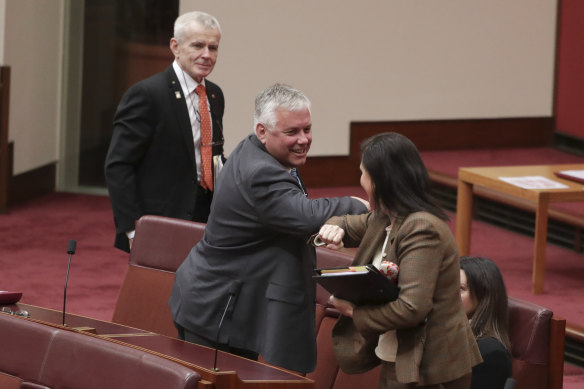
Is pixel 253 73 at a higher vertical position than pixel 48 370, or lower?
higher

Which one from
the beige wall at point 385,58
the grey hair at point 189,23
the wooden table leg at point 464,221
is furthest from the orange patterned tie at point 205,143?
the beige wall at point 385,58

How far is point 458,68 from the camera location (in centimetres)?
816

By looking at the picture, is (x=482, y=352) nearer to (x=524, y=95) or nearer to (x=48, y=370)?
(x=48, y=370)

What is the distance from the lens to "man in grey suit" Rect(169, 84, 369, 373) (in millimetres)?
2822

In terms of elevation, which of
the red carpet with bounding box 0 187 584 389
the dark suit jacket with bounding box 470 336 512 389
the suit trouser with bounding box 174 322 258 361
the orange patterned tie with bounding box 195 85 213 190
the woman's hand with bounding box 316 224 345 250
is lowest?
the red carpet with bounding box 0 187 584 389

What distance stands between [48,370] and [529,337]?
1.38 metres

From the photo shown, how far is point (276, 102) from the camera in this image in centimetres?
283

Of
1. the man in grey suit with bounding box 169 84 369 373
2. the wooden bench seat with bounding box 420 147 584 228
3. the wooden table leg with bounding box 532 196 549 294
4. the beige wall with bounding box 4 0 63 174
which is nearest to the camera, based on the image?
the man in grey suit with bounding box 169 84 369 373

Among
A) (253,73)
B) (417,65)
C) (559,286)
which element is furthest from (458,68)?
(559,286)

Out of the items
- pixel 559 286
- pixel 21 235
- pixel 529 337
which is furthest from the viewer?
pixel 21 235

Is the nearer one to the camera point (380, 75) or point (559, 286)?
point (559, 286)

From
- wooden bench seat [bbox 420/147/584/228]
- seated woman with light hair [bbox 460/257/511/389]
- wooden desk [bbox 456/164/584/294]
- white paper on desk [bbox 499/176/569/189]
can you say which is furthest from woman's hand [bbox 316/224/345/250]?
wooden bench seat [bbox 420/147/584/228]

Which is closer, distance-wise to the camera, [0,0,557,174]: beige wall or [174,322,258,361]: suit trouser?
[174,322,258,361]: suit trouser

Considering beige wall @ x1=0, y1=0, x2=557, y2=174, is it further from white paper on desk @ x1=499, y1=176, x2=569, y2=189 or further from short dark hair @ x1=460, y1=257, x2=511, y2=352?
short dark hair @ x1=460, y1=257, x2=511, y2=352
